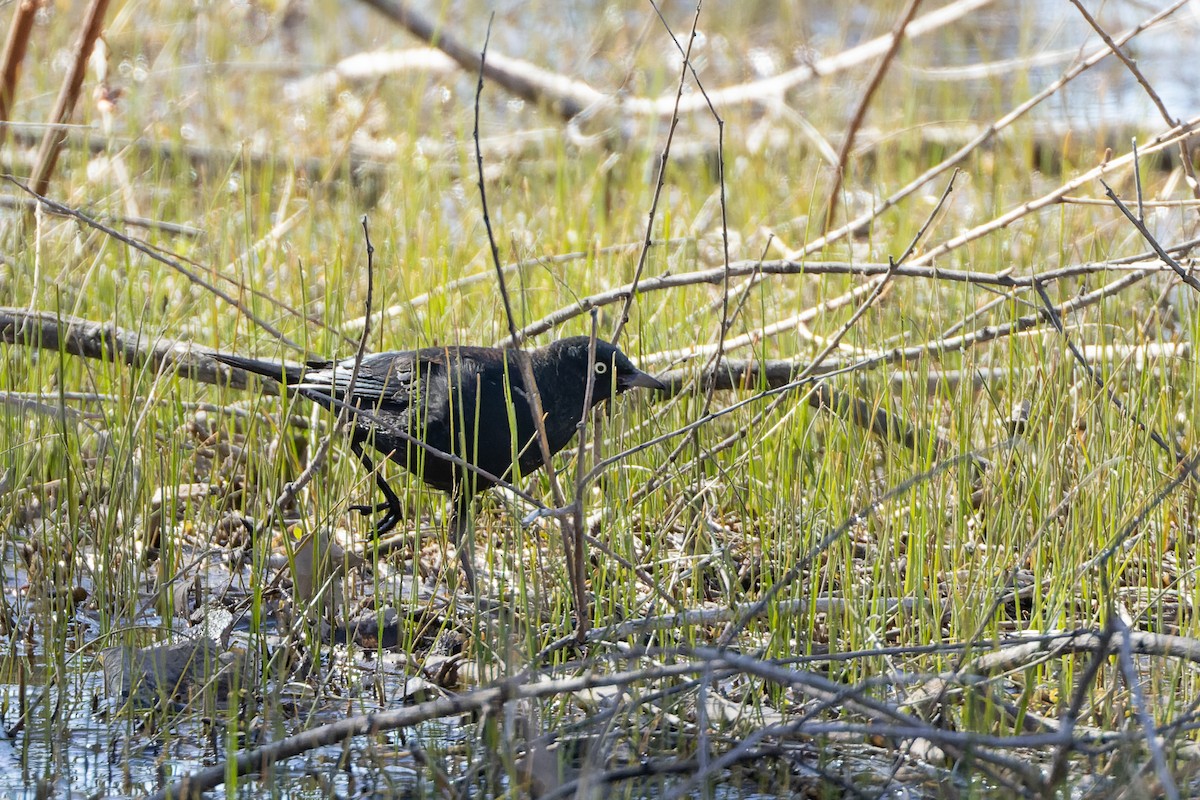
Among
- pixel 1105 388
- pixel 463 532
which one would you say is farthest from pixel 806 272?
pixel 463 532

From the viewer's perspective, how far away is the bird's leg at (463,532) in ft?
10.8

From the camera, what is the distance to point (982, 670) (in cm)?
284

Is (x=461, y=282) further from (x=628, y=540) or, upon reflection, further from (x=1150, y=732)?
(x=1150, y=732)

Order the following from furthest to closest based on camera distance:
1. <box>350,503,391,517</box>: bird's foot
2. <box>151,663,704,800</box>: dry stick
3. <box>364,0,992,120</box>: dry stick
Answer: <box>364,0,992,120</box>: dry stick
<box>350,503,391,517</box>: bird's foot
<box>151,663,704,800</box>: dry stick

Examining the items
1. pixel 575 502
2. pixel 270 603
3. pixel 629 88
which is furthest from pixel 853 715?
pixel 629 88

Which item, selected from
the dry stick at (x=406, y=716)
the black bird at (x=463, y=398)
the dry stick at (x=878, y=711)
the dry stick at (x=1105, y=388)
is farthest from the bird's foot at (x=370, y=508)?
the dry stick at (x=1105, y=388)

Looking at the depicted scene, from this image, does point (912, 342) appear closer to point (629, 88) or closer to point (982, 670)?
point (982, 670)

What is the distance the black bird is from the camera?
376 cm

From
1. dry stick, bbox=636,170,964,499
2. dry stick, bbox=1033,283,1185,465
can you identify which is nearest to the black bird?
dry stick, bbox=636,170,964,499

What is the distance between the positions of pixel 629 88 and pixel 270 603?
6.38 m

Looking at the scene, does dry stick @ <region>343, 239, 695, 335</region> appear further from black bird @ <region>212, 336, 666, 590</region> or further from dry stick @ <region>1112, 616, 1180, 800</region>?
dry stick @ <region>1112, 616, 1180, 800</region>

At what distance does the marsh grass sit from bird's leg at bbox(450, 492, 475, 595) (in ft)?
0.27

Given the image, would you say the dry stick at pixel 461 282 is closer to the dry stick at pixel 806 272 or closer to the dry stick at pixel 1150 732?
the dry stick at pixel 806 272

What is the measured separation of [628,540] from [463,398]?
0.71 m
